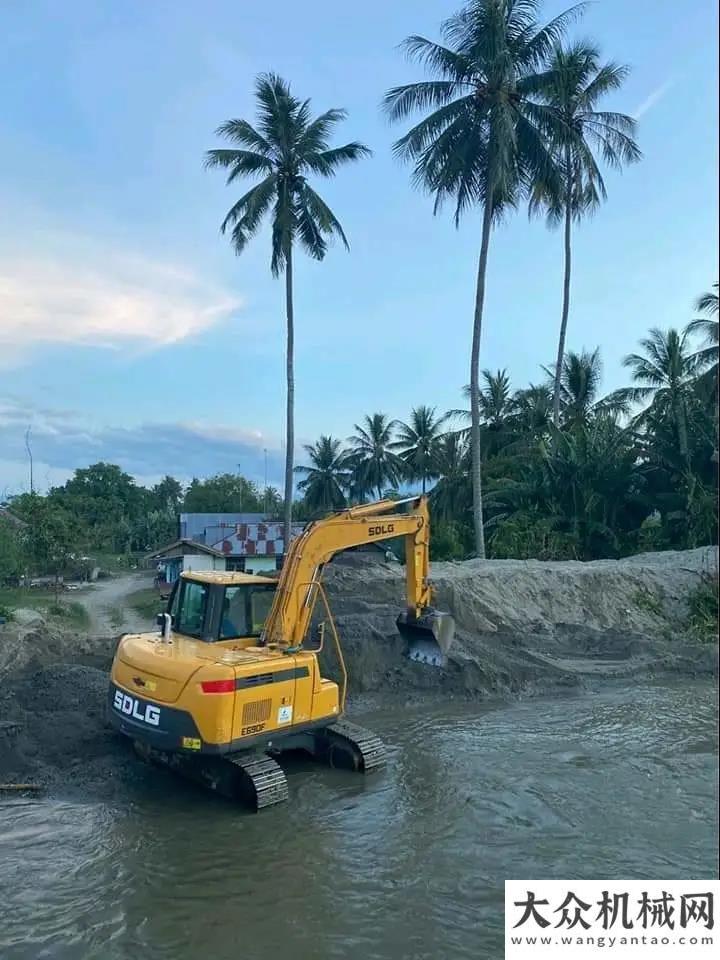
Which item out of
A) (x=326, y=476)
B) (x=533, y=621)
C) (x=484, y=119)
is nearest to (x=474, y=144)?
(x=484, y=119)

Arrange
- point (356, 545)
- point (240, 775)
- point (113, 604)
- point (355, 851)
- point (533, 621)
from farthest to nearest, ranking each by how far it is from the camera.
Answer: point (113, 604) < point (533, 621) < point (356, 545) < point (240, 775) < point (355, 851)

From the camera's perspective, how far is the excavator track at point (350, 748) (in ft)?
29.0

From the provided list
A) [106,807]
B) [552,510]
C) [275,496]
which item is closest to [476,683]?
[106,807]

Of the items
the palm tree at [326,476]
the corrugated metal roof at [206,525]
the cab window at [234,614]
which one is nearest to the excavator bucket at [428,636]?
the cab window at [234,614]

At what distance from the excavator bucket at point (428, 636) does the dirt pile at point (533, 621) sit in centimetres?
326

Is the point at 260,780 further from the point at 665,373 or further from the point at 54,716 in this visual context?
the point at 665,373

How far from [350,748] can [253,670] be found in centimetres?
206

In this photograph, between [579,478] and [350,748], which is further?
[579,478]

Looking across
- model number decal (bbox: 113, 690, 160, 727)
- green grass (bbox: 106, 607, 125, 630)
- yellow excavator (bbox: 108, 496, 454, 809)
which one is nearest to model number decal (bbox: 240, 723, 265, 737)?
yellow excavator (bbox: 108, 496, 454, 809)

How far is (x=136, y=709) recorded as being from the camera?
770 centimetres

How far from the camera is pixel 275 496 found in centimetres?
6525

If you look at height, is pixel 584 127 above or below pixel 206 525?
above

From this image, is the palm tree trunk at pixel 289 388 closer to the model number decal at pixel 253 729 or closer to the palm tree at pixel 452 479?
the palm tree at pixel 452 479

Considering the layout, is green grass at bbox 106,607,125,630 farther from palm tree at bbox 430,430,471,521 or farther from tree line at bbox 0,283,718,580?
palm tree at bbox 430,430,471,521
